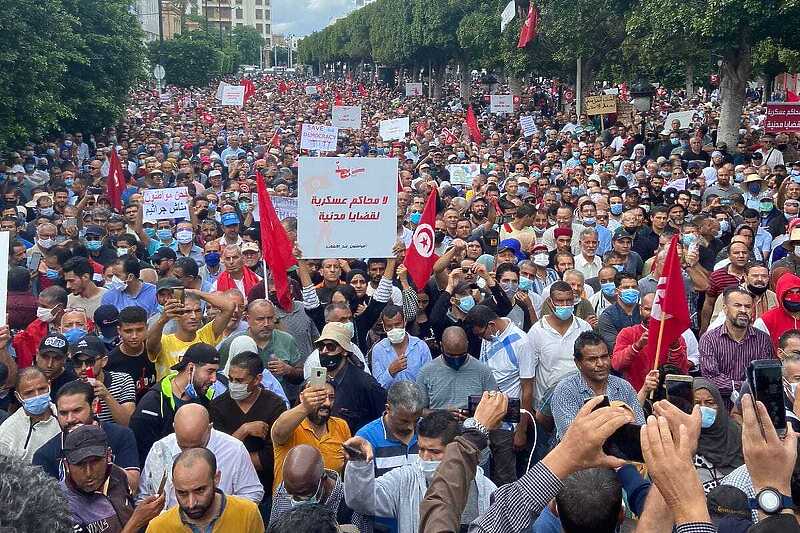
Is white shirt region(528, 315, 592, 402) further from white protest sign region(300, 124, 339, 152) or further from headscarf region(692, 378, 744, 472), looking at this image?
white protest sign region(300, 124, 339, 152)

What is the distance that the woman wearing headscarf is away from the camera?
16.0 ft

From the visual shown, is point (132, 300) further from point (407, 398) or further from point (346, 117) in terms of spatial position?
point (346, 117)

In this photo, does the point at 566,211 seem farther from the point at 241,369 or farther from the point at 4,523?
the point at 4,523

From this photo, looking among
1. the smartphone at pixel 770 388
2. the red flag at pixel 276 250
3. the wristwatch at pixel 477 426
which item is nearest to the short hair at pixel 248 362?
the wristwatch at pixel 477 426

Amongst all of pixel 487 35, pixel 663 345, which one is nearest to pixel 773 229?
pixel 663 345

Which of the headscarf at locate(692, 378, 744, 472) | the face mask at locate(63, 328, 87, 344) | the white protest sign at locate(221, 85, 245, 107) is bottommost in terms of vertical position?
the headscarf at locate(692, 378, 744, 472)

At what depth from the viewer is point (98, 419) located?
5.31 meters

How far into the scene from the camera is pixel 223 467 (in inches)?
179

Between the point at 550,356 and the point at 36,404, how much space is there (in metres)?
3.21

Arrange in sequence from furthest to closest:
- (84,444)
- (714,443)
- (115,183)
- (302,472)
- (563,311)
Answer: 1. (115,183)
2. (563,311)
3. (714,443)
4. (84,444)
5. (302,472)

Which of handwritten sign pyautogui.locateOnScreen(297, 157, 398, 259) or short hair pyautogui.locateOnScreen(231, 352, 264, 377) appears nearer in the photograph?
short hair pyautogui.locateOnScreen(231, 352, 264, 377)

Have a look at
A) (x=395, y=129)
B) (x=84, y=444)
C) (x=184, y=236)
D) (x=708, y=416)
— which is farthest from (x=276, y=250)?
(x=395, y=129)

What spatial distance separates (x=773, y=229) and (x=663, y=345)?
5.61 meters

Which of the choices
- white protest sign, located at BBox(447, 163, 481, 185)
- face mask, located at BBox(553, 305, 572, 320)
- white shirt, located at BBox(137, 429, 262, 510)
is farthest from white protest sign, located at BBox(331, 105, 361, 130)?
white shirt, located at BBox(137, 429, 262, 510)
